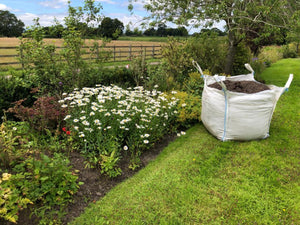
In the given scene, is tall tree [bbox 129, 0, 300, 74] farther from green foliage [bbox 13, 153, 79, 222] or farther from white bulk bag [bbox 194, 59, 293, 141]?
green foliage [bbox 13, 153, 79, 222]

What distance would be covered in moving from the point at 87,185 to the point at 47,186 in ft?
1.95

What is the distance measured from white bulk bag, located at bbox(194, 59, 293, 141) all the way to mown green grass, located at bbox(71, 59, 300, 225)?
0.19 metres

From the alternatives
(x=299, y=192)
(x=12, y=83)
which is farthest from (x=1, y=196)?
(x=299, y=192)

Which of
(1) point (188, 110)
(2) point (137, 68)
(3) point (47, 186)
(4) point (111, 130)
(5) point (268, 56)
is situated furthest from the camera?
(5) point (268, 56)

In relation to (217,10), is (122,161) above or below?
below

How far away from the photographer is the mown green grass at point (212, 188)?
8.07 ft

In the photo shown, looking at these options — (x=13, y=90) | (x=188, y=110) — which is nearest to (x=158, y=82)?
(x=188, y=110)

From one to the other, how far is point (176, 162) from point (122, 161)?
856mm

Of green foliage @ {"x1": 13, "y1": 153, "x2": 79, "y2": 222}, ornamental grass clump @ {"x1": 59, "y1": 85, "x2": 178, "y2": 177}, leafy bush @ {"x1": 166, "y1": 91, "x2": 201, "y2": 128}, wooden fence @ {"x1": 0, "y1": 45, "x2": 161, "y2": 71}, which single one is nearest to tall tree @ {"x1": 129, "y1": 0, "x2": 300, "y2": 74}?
wooden fence @ {"x1": 0, "y1": 45, "x2": 161, "y2": 71}

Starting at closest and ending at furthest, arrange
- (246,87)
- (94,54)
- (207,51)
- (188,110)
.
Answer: (246,87), (188,110), (94,54), (207,51)

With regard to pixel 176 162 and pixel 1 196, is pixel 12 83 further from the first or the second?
pixel 176 162

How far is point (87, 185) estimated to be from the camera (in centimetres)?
291

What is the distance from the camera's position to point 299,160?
3551 mm

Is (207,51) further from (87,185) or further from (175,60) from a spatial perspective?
(87,185)
